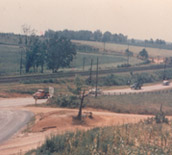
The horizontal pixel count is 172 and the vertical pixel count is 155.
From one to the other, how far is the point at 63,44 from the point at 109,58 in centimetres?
4241

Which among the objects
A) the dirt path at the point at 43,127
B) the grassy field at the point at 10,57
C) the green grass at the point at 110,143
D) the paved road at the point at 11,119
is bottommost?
the paved road at the point at 11,119

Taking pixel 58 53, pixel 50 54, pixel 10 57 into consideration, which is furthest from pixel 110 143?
pixel 10 57

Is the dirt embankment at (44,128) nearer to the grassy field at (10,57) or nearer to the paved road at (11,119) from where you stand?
the paved road at (11,119)

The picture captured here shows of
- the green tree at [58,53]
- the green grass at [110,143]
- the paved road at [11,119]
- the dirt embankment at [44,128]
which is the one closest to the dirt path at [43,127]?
the dirt embankment at [44,128]

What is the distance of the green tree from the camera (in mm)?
77312

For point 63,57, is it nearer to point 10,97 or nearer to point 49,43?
point 49,43

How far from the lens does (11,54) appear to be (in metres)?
115

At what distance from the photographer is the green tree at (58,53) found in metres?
77.3

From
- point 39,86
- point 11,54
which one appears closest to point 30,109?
point 39,86

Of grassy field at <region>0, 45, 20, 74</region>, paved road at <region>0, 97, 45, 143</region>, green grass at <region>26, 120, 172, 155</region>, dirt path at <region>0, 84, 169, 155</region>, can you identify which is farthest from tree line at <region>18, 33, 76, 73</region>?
green grass at <region>26, 120, 172, 155</region>

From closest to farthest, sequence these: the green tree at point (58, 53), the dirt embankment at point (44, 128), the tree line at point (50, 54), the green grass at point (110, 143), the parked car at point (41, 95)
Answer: the green grass at point (110, 143) < the dirt embankment at point (44, 128) < the parked car at point (41, 95) < the tree line at point (50, 54) < the green tree at point (58, 53)

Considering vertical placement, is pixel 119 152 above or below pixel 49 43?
below

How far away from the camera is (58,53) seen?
78688 mm

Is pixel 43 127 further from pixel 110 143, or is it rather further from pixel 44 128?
pixel 110 143
